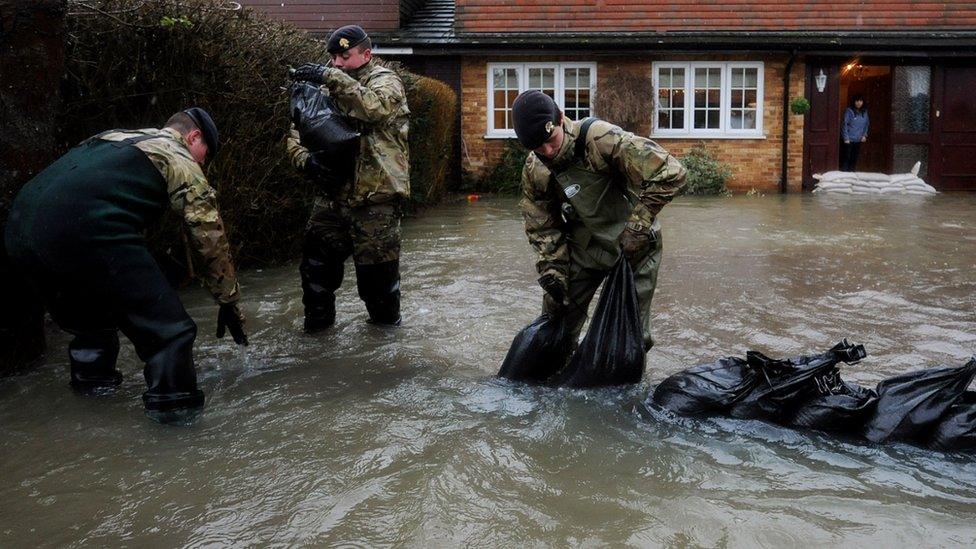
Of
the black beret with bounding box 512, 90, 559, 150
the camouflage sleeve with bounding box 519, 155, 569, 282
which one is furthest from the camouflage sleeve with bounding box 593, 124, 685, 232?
the camouflage sleeve with bounding box 519, 155, 569, 282

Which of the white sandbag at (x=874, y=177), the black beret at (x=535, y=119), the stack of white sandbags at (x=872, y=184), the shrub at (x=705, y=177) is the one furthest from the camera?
the shrub at (x=705, y=177)

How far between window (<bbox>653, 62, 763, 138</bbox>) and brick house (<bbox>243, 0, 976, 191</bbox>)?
0.02m

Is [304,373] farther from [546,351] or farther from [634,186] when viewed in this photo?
[634,186]

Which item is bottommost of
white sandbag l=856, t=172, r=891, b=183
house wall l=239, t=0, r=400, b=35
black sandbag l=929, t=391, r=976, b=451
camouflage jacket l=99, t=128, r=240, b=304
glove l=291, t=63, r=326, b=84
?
black sandbag l=929, t=391, r=976, b=451

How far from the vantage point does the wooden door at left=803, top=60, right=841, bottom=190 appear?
16797mm

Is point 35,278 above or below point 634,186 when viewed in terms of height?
below

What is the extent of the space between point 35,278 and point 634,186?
284 centimetres

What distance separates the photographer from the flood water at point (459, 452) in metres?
2.88

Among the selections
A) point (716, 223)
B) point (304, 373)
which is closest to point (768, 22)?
point (716, 223)

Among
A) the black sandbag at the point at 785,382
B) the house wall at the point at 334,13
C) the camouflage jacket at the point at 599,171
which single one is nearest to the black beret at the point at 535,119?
the camouflage jacket at the point at 599,171

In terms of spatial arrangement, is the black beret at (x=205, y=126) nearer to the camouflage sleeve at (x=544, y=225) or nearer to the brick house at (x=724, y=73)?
the camouflage sleeve at (x=544, y=225)

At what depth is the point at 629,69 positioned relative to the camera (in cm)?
1678

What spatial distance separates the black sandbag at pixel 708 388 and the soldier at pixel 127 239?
86.1 inches

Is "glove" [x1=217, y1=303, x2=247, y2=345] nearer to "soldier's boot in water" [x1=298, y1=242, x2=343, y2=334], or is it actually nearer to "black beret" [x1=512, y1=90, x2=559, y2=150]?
"soldier's boot in water" [x1=298, y1=242, x2=343, y2=334]
